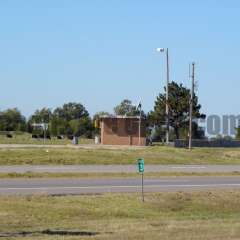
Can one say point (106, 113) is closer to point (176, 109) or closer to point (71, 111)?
point (176, 109)

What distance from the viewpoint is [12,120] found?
16138 cm

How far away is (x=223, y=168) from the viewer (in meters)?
41.6

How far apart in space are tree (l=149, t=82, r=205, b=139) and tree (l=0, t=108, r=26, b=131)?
65.9 meters

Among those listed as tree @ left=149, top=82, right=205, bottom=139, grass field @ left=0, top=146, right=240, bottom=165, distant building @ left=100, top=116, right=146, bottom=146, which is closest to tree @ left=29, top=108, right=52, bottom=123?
tree @ left=149, top=82, right=205, bottom=139

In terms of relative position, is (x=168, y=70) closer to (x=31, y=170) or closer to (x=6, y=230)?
(x=31, y=170)

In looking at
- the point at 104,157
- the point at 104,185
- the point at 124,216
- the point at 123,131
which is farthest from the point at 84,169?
the point at 123,131

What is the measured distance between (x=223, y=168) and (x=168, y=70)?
24.6 metres

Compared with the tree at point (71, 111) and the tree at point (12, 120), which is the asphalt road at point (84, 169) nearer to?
the tree at point (12, 120)

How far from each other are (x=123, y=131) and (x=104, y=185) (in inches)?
1539

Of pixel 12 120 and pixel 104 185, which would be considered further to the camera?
pixel 12 120

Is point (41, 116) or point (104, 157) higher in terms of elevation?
point (41, 116)

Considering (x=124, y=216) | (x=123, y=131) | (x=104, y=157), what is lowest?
(x=124, y=216)

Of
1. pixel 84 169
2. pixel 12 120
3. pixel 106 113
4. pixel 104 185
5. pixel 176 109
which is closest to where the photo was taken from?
pixel 104 185

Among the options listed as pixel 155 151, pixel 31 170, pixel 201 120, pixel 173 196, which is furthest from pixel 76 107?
pixel 173 196
